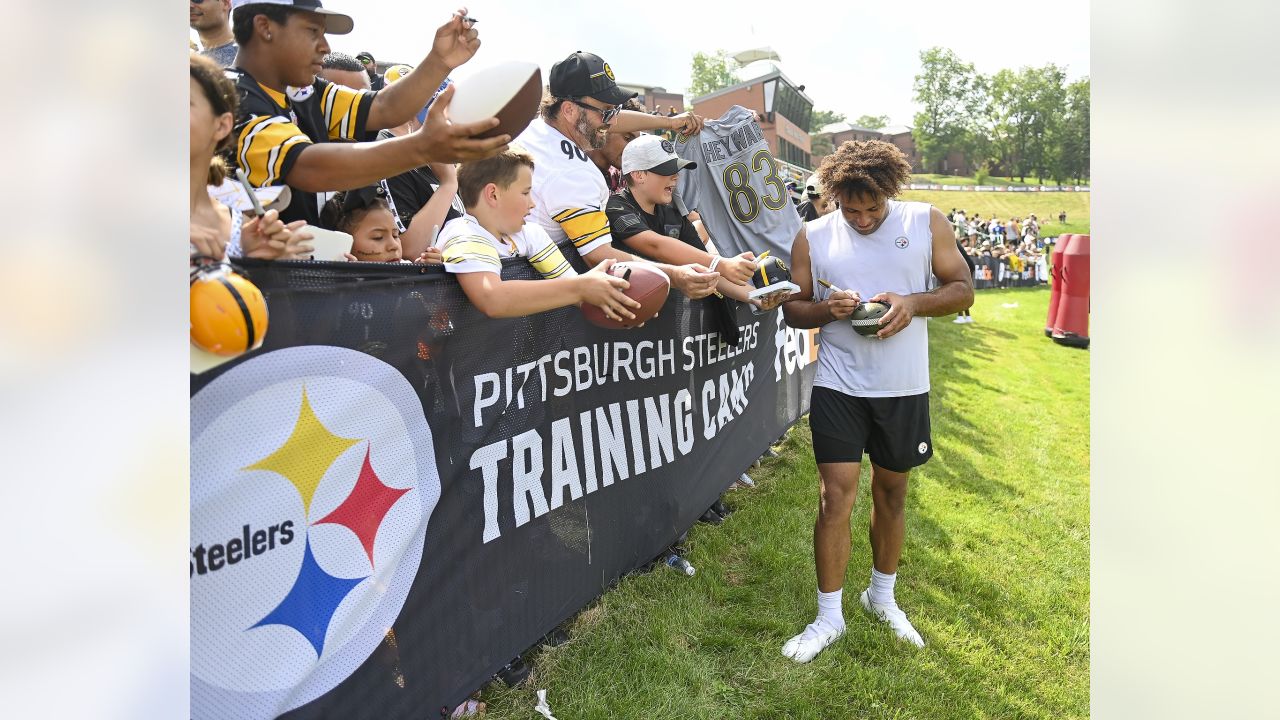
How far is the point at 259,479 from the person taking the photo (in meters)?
2.03

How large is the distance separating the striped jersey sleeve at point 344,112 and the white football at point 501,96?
0.76 meters

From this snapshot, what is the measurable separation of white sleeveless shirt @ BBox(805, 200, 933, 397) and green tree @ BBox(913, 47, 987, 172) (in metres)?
95.9

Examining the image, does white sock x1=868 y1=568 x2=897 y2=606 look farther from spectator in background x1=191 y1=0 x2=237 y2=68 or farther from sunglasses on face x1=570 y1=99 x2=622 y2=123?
spectator in background x1=191 y1=0 x2=237 y2=68

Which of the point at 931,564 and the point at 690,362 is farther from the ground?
the point at 690,362

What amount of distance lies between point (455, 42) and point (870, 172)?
6.91ft

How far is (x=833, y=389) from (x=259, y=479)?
2.57 metres

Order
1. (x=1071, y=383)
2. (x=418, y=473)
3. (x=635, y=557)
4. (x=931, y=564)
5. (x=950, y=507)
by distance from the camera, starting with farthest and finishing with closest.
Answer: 1. (x=1071, y=383)
2. (x=950, y=507)
3. (x=931, y=564)
4. (x=635, y=557)
5. (x=418, y=473)

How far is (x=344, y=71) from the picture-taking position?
3.63 metres

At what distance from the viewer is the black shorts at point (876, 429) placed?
141 inches

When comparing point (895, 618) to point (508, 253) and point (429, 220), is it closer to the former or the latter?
point (508, 253)

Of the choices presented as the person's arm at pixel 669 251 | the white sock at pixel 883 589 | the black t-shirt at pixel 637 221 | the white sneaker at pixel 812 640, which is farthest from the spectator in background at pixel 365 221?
the white sock at pixel 883 589
